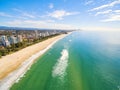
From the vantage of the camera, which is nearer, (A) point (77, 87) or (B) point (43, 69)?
(A) point (77, 87)

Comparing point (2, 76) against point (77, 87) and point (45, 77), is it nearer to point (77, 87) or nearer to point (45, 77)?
point (45, 77)

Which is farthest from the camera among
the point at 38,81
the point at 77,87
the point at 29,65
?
the point at 29,65

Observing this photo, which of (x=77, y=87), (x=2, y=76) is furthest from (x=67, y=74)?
(x=2, y=76)

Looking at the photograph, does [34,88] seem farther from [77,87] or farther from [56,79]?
[77,87]

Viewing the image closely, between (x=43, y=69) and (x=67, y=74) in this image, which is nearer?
(x=67, y=74)

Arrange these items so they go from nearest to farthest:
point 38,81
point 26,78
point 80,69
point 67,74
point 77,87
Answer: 1. point 77,87
2. point 38,81
3. point 26,78
4. point 67,74
5. point 80,69

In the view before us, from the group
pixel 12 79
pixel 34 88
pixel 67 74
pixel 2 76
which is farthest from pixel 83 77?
pixel 2 76

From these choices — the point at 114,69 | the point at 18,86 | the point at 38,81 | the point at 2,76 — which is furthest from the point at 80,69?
the point at 2,76

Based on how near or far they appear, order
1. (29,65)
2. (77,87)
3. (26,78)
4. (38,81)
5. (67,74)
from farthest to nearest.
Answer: (29,65) → (67,74) → (26,78) → (38,81) → (77,87)

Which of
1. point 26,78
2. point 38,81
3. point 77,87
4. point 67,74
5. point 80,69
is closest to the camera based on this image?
point 77,87
